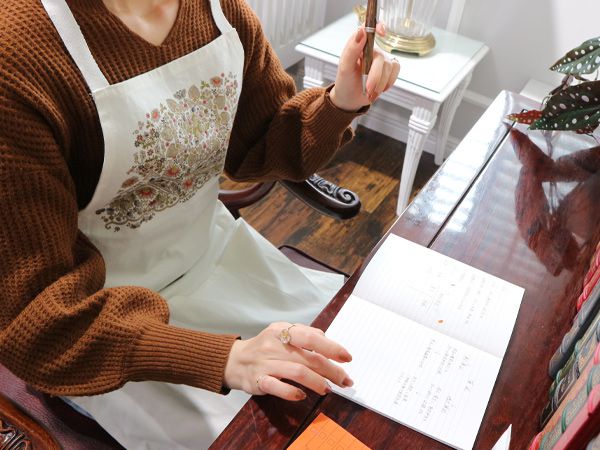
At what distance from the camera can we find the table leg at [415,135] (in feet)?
6.00

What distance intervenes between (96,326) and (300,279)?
0.45m

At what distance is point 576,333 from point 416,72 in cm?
132

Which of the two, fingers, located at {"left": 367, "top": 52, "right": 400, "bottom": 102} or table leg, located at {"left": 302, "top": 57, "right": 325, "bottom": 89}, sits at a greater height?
fingers, located at {"left": 367, "top": 52, "right": 400, "bottom": 102}

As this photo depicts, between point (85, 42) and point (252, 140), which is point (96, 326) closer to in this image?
point (85, 42)

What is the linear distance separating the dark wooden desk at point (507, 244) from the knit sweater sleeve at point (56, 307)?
117mm

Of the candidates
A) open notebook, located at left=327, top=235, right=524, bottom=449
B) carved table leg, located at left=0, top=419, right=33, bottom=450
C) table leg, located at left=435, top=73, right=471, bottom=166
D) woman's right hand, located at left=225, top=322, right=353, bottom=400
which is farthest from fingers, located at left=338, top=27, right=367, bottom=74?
table leg, located at left=435, top=73, right=471, bottom=166

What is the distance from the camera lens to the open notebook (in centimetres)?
69

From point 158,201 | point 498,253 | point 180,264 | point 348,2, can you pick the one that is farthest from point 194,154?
point 348,2

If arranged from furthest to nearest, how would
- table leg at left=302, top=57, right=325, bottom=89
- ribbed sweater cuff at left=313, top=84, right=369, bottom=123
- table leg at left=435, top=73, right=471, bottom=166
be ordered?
table leg at left=435, top=73, right=471, bottom=166
table leg at left=302, top=57, right=325, bottom=89
ribbed sweater cuff at left=313, top=84, right=369, bottom=123

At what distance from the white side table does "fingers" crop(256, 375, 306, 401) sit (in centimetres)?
132

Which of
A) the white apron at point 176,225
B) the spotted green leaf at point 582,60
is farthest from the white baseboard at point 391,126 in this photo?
the white apron at point 176,225

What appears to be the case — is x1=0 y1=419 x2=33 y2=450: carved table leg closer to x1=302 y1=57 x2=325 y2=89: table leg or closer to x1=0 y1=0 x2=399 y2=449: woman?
x1=0 y1=0 x2=399 y2=449: woman

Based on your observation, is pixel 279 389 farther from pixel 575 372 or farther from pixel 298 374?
pixel 575 372

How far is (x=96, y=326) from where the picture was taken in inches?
26.9
